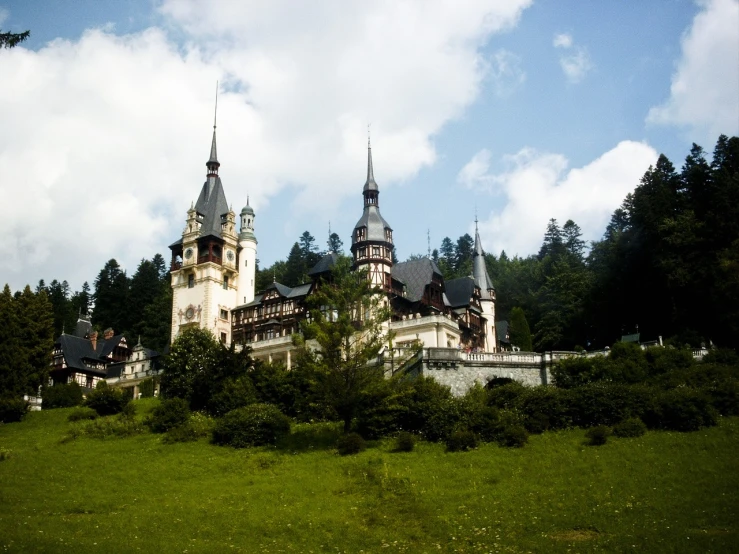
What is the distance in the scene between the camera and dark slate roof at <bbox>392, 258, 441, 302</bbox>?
70750mm

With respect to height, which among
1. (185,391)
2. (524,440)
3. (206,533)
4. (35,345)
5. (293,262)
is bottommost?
(206,533)

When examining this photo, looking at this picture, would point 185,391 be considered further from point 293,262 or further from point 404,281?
point 293,262

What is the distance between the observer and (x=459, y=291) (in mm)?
76625

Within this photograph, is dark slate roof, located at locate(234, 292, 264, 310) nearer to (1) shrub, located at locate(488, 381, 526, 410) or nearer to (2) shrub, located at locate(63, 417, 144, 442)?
(2) shrub, located at locate(63, 417, 144, 442)

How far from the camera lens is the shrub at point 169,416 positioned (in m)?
46.2

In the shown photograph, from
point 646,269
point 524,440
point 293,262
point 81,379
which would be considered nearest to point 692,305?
point 646,269

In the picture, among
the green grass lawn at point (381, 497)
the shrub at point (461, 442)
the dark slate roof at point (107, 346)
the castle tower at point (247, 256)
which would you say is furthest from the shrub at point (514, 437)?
the dark slate roof at point (107, 346)

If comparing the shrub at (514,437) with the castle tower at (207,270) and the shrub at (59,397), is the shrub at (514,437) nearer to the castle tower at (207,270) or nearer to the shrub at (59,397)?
the shrub at (59,397)

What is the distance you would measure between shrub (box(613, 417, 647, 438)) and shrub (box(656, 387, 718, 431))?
1.24 meters

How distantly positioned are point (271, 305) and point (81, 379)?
845 inches

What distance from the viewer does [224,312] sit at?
256 ft

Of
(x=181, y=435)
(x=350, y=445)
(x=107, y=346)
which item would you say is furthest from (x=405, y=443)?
(x=107, y=346)

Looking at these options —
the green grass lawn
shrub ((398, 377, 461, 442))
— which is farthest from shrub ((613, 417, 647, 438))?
shrub ((398, 377, 461, 442))

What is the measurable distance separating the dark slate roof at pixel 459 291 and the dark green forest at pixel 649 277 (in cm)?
615
